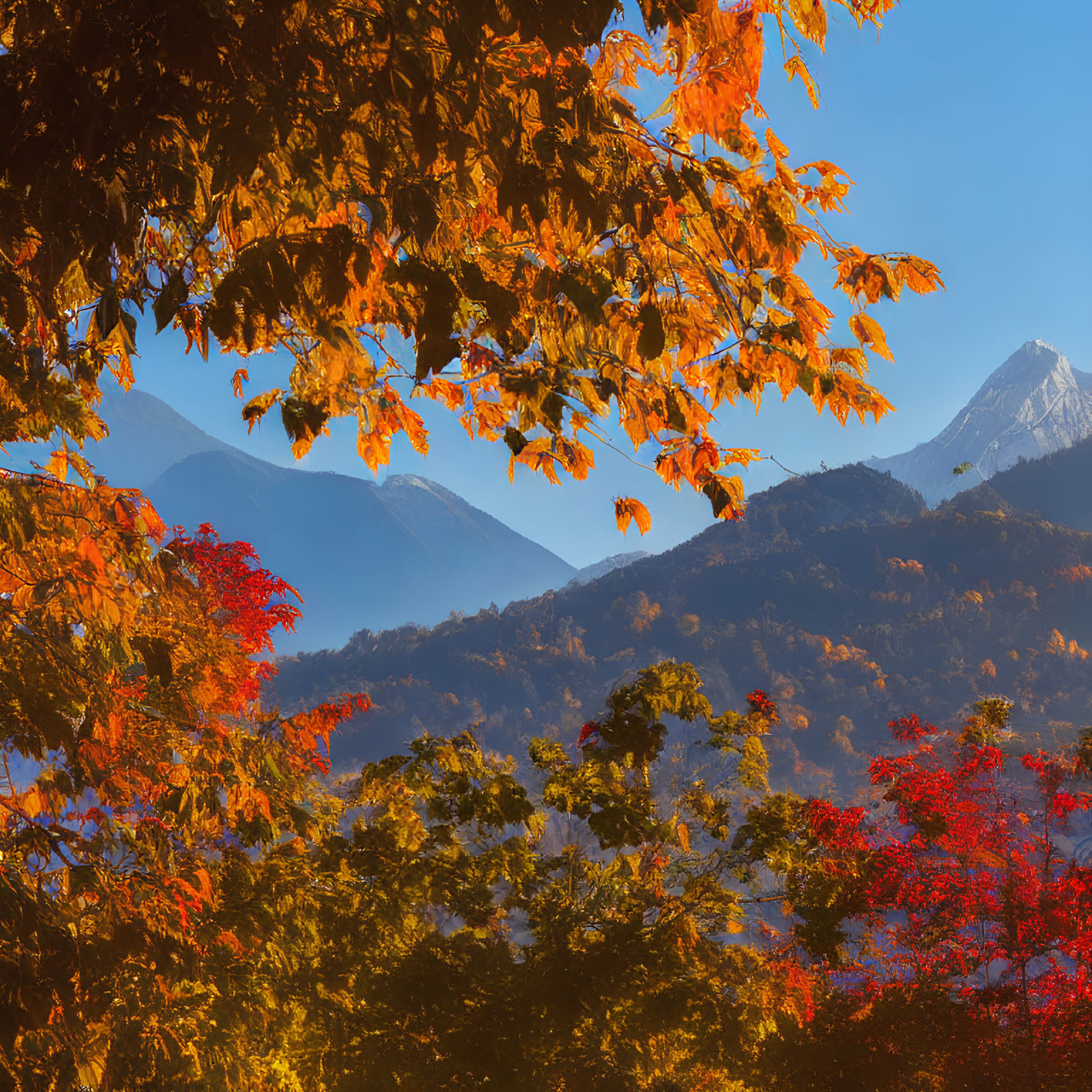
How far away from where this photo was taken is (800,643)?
55438 millimetres

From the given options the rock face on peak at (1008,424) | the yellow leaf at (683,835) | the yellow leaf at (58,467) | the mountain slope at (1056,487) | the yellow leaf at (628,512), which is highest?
the rock face on peak at (1008,424)

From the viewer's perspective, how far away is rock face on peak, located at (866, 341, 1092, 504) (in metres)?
140

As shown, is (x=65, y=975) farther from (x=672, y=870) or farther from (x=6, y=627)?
(x=672, y=870)

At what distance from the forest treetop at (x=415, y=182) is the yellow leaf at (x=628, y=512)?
0.58 meters

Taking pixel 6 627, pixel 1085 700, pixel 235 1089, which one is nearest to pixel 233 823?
pixel 235 1089

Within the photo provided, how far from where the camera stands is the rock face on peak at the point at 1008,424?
460ft

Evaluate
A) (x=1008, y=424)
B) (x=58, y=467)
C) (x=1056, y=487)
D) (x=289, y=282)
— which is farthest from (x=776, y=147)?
(x=1008, y=424)

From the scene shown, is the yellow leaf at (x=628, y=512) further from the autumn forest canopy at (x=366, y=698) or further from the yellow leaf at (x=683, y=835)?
the yellow leaf at (x=683, y=835)

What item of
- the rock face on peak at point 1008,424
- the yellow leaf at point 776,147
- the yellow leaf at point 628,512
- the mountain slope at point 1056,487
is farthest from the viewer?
the rock face on peak at point 1008,424

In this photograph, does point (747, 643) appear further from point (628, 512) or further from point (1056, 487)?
point (628, 512)

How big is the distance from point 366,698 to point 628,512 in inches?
182

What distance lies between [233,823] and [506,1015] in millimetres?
2115

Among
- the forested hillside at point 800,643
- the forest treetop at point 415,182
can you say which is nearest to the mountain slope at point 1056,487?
the forested hillside at point 800,643

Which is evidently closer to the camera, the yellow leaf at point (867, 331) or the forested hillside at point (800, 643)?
the yellow leaf at point (867, 331)
